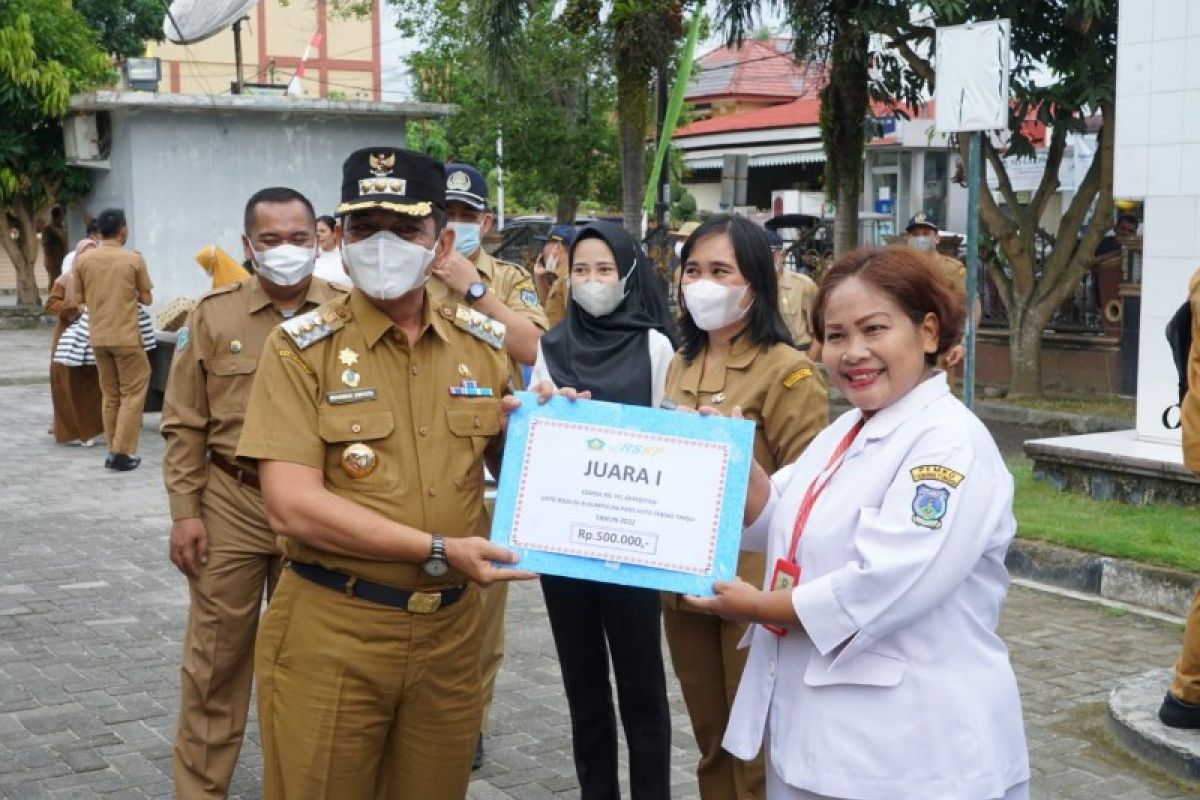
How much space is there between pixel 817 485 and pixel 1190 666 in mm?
3029

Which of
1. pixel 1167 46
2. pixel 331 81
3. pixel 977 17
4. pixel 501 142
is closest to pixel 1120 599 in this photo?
pixel 1167 46

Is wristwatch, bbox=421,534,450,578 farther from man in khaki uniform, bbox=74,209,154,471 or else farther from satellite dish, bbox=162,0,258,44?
satellite dish, bbox=162,0,258,44

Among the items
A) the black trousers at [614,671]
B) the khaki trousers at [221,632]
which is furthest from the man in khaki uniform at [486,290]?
the khaki trousers at [221,632]

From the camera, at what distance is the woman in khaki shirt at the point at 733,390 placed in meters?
4.16

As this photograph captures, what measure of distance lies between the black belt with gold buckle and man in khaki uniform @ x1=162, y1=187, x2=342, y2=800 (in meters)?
1.35

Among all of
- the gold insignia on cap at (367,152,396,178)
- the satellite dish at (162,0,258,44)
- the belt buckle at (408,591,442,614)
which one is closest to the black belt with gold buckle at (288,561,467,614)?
the belt buckle at (408,591,442,614)

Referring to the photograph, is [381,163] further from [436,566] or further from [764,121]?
[764,121]

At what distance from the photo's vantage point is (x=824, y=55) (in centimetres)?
1691

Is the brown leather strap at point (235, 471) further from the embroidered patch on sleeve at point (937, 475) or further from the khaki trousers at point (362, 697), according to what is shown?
the embroidered patch on sleeve at point (937, 475)

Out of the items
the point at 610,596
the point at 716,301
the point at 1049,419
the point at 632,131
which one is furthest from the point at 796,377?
the point at 632,131

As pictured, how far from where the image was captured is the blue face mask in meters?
5.42

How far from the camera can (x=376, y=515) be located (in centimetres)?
325

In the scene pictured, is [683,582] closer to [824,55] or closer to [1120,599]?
[1120,599]

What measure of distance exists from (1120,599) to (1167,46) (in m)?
3.85
